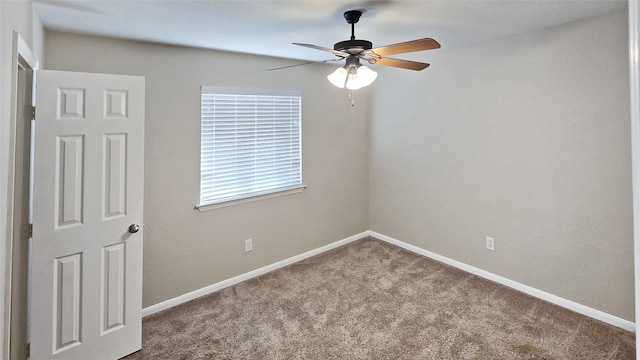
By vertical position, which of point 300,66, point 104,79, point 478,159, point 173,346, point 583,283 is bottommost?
point 173,346

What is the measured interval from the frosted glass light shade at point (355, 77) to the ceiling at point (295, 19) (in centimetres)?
39

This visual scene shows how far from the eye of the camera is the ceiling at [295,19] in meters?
2.00

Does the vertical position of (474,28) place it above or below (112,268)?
above

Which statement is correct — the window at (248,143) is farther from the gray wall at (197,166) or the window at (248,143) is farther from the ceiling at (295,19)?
the ceiling at (295,19)

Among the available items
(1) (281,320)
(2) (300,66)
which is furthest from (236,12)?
(1) (281,320)

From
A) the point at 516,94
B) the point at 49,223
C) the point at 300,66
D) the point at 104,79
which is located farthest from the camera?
the point at 300,66

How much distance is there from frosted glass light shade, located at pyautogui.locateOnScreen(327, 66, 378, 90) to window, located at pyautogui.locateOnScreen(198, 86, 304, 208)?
4.45 ft

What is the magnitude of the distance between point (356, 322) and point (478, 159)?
200cm

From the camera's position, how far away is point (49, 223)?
1.98 metres

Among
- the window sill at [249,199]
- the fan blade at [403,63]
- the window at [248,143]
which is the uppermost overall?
the fan blade at [403,63]

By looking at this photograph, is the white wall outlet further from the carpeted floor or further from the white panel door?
the white panel door

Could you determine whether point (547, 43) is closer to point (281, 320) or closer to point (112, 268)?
point (281, 320)

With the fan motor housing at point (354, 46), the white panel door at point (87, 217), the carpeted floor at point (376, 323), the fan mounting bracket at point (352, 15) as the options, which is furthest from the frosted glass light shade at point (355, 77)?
the carpeted floor at point (376, 323)

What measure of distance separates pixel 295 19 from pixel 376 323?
2352mm
